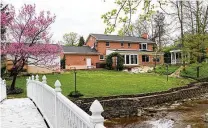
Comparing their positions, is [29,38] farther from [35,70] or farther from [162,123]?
[162,123]

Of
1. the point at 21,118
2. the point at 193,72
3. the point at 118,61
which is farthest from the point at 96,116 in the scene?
the point at 118,61

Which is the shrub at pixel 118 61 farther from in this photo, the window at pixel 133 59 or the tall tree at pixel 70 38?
the tall tree at pixel 70 38

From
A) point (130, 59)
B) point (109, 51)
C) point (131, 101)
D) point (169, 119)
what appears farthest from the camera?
point (130, 59)

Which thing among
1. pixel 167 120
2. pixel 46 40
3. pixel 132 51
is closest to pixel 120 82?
pixel 46 40

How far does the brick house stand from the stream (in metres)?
19.9

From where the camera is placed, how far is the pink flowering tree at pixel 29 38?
19016mm

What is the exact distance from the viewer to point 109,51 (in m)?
40.9

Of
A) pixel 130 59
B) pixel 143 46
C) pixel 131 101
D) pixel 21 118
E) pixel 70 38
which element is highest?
pixel 70 38

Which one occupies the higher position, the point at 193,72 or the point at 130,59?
the point at 130,59

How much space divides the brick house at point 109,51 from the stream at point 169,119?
65.4 ft

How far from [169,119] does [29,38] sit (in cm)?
1134

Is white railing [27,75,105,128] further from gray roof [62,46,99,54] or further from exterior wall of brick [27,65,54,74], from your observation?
gray roof [62,46,99,54]

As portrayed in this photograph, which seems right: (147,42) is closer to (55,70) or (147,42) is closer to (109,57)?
(109,57)

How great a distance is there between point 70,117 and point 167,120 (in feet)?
39.5
